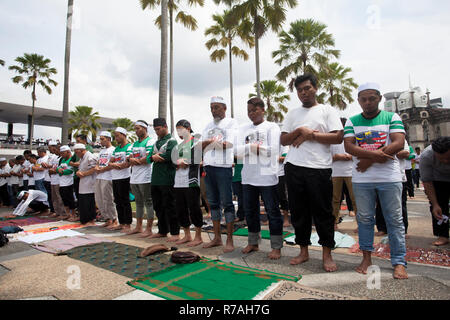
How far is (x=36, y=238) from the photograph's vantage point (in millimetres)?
4910

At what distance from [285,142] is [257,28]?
1158 centimetres

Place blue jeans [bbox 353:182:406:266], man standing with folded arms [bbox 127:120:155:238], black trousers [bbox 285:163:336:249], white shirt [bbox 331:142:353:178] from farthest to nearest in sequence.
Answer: man standing with folded arms [bbox 127:120:155:238] < white shirt [bbox 331:142:353:178] < black trousers [bbox 285:163:336:249] < blue jeans [bbox 353:182:406:266]

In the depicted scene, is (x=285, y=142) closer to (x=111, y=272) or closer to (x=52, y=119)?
(x=111, y=272)

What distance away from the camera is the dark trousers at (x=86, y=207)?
242 inches

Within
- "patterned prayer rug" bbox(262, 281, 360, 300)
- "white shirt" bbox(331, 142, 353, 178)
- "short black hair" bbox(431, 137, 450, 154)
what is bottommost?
"patterned prayer rug" bbox(262, 281, 360, 300)

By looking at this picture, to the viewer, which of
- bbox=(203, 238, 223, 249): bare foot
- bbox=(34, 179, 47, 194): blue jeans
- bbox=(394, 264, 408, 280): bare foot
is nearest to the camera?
bbox=(394, 264, 408, 280): bare foot

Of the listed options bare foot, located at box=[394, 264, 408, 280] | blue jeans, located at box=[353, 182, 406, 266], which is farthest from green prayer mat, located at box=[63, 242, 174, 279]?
bare foot, located at box=[394, 264, 408, 280]

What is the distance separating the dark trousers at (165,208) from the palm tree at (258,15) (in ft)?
30.3

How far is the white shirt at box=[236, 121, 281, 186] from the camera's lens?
3395mm

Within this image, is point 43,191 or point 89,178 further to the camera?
point 43,191

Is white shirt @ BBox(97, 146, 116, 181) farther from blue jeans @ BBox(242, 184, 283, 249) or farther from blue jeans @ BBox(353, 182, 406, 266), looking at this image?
blue jeans @ BBox(353, 182, 406, 266)

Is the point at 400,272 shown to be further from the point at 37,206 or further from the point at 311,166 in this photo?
the point at 37,206

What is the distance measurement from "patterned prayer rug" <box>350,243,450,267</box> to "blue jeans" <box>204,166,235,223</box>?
1730 millimetres
